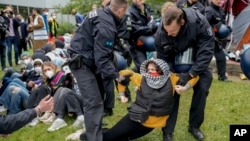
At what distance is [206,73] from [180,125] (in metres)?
1.11

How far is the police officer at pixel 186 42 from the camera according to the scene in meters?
4.01

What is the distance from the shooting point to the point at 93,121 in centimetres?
431

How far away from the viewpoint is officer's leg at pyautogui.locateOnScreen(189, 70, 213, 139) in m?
4.51

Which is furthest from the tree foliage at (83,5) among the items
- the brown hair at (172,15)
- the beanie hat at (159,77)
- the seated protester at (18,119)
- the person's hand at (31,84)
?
the seated protester at (18,119)

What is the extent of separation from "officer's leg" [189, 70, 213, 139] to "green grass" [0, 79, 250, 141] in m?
0.16

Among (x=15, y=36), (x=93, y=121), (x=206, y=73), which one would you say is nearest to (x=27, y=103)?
(x=93, y=121)

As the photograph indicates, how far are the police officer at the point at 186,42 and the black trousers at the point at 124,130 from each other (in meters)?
0.30

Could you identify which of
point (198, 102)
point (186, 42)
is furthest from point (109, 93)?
point (186, 42)

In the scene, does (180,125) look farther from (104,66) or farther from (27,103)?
(27,103)

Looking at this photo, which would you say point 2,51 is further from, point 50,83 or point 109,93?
point 109,93

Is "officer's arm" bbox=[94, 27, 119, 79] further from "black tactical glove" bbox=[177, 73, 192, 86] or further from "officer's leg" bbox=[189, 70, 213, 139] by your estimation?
"officer's leg" bbox=[189, 70, 213, 139]

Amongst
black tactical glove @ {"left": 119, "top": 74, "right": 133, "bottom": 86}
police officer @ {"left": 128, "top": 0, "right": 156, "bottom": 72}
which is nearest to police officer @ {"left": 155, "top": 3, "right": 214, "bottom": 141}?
black tactical glove @ {"left": 119, "top": 74, "right": 133, "bottom": 86}

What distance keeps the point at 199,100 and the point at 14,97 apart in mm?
3030

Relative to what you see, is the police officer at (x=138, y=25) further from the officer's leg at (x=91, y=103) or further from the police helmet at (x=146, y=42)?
the officer's leg at (x=91, y=103)
